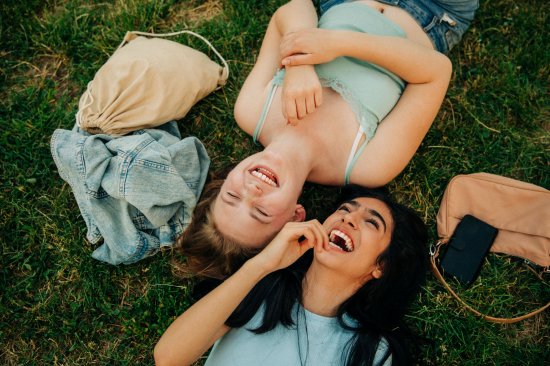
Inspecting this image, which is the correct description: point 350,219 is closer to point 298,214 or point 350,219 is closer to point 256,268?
point 298,214

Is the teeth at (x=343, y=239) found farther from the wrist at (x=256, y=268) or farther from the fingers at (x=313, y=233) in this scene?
the wrist at (x=256, y=268)

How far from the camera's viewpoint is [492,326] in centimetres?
349

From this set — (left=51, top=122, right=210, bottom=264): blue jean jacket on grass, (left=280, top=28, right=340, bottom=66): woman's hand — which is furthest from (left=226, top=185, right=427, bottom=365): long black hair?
(left=280, top=28, right=340, bottom=66): woman's hand

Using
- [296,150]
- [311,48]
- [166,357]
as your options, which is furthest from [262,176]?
[166,357]

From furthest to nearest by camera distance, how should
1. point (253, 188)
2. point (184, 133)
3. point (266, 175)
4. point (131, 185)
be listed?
point (184, 133), point (131, 185), point (266, 175), point (253, 188)

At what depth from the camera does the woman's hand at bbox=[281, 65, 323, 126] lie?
10.1 ft

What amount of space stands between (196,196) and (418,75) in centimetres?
183

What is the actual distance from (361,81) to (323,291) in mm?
1489

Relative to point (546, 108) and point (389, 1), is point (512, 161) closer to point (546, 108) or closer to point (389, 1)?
point (546, 108)

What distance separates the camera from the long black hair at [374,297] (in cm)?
317

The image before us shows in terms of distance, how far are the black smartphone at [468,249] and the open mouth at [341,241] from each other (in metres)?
0.96

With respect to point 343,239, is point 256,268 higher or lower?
lower

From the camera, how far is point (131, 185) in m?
3.25

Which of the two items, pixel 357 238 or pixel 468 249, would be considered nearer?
pixel 357 238
